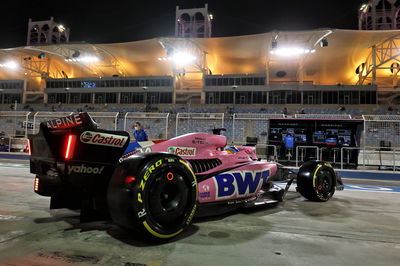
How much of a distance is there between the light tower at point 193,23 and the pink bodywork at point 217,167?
49.0 m

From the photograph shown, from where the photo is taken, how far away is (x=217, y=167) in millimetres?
4031

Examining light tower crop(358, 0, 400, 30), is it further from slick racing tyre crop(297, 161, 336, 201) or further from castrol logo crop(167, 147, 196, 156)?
castrol logo crop(167, 147, 196, 156)

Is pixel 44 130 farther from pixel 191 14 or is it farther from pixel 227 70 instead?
pixel 191 14

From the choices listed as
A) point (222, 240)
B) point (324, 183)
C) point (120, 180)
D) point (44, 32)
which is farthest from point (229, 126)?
point (44, 32)

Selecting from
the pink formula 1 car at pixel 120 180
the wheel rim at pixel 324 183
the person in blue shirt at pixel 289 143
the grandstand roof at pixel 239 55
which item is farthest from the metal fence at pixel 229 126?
the grandstand roof at pixel 239 55

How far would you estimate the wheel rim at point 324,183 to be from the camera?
5.43 meters

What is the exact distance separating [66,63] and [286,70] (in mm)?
35597

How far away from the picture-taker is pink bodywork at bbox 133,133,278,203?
3.71 m

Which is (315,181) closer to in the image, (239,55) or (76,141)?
(76,141)

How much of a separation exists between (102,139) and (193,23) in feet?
172

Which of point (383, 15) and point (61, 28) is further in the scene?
point (61, 28)

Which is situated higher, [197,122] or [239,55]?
[239,55]

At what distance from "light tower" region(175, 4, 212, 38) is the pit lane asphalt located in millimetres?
49832

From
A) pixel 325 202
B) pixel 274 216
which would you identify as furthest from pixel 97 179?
pixel 325 202
